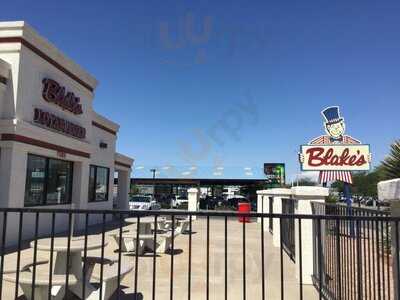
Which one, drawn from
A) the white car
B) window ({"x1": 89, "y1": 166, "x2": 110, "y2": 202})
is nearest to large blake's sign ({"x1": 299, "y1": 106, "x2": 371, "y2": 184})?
window ({"x1": 89, "y1": 166, "x2": 110, "y2": 202})

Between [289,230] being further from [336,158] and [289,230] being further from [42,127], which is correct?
[42,127]

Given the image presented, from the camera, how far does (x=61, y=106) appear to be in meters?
16.3

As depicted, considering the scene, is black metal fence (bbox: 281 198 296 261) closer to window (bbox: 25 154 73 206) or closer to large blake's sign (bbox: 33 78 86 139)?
window (bbox: 25 154 73 206)

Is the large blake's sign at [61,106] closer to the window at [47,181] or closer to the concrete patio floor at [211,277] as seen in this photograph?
the window at [47,181]

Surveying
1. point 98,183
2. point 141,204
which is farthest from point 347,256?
point 141,204

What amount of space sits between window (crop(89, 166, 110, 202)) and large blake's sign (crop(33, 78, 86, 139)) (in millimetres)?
3430

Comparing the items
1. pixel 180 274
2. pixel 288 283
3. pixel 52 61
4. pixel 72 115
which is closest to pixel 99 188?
pixel 72 115

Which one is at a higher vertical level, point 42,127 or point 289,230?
point 42,127

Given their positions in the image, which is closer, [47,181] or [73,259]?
[73,259]

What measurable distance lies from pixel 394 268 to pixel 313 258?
419 cm

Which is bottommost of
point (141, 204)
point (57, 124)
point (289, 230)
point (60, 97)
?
point (289, 230)

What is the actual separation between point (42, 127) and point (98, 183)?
8154 mm

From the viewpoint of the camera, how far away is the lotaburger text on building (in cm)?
1454

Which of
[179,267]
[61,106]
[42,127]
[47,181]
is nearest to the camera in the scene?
[179,267]
